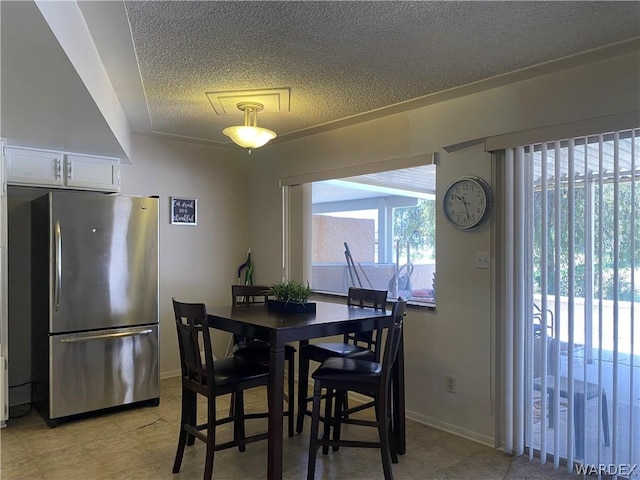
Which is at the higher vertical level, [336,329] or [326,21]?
[326,21]

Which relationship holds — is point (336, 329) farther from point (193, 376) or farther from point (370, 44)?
point (370, 44)

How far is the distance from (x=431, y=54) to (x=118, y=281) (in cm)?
281

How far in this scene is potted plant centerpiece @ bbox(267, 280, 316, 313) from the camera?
9.68ft

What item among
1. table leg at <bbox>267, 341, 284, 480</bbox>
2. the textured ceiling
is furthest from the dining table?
the textured ceiling

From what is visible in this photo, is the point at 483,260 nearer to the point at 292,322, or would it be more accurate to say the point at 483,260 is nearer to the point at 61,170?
the point at 292,322

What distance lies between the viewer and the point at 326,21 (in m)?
2.17

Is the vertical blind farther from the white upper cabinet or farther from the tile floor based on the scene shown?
the white upper cabinet

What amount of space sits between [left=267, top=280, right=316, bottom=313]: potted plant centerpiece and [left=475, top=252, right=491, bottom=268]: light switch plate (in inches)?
45.7

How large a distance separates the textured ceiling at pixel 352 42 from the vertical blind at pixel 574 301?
25.3 inches

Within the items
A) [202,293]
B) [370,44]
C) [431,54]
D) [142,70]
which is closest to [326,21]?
[370,44]

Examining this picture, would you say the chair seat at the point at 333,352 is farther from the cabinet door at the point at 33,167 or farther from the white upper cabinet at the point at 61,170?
the cabinet door at the point at 33,167

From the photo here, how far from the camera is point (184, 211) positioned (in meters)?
4.84

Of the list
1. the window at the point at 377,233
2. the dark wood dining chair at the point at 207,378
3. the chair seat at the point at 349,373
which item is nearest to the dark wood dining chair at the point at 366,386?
the chair seat at the point at 349,373

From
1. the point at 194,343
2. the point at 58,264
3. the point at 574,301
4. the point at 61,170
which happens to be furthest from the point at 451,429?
the point at 61,170
